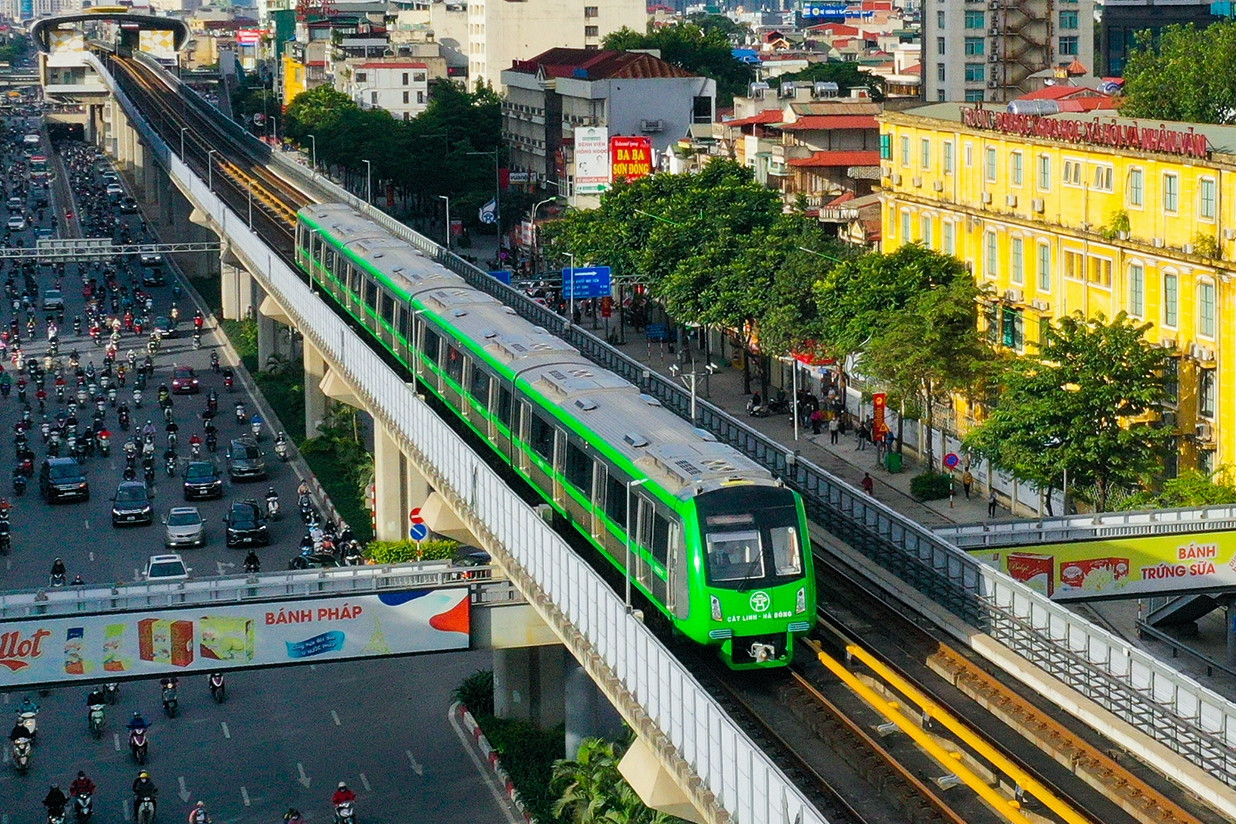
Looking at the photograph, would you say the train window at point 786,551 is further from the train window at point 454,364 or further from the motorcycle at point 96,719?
the train window at point 454,364

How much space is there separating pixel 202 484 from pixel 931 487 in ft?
85.6

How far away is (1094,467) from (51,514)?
37.0 meters

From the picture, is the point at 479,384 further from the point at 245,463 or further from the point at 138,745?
the point at 245,463

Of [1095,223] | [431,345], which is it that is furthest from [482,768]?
[1095,223]

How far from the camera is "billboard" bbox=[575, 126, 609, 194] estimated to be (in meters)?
123

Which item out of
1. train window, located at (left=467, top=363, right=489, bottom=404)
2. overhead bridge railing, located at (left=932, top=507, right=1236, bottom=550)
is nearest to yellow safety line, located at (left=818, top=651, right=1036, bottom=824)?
overhead bridge railing, located at (left=932, top=507, right=1236, bottom=550)

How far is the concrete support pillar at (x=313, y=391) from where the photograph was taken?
87731mm

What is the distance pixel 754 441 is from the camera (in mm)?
54000

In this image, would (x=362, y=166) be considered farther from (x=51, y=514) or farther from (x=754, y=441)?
(x=754, y=441)

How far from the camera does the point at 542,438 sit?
48.4 m

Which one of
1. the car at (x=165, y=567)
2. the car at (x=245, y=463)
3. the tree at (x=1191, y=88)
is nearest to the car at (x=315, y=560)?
the car at (x=165, y=567)

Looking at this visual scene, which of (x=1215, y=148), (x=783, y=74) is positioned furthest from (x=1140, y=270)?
(x=783, y=74)

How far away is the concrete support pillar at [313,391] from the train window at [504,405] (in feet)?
115

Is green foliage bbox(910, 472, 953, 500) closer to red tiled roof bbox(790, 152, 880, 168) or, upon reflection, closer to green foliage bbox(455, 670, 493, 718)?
green foliage bbox(455, 670, 493, 718)
